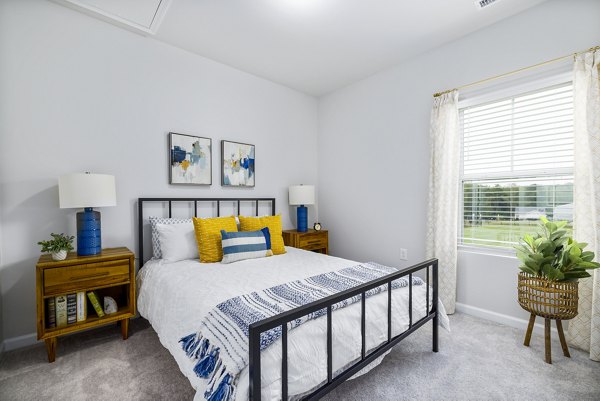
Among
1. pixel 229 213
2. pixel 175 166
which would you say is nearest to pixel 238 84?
pixel 175 166

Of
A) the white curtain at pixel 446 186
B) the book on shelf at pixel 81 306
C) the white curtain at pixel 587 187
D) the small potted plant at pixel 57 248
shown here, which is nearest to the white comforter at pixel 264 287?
the book on shelf at pixel 81 306

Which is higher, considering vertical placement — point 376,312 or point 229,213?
point 229,213

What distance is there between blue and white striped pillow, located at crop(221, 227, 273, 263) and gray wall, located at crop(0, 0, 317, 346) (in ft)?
2.79


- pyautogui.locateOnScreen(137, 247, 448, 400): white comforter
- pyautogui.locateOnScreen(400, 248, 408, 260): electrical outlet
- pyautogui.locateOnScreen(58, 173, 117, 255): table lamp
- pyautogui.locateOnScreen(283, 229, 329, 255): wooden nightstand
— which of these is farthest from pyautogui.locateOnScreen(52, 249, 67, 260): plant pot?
pyautogui.locateOnScreen(400, 248, 408, 260): electrical outlet

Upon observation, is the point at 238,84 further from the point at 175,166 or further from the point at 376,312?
the point at 376,312

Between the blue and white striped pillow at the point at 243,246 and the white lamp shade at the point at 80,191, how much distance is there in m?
1.01

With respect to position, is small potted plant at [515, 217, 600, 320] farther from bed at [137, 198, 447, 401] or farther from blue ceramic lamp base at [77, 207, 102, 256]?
blue ceramic lamp base at [77, 207, 102, 256]

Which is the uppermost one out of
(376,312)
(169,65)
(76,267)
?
(169,65)

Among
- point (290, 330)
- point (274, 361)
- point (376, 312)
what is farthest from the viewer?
point (376, 312)

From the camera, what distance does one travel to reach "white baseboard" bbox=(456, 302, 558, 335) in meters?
2.38

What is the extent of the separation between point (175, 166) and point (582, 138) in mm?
3535

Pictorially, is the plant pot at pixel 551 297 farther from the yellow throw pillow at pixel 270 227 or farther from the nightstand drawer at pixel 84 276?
the nightstand drawer at pixel 84 276

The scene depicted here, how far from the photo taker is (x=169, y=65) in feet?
9.50

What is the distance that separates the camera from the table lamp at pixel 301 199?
3.71 m
